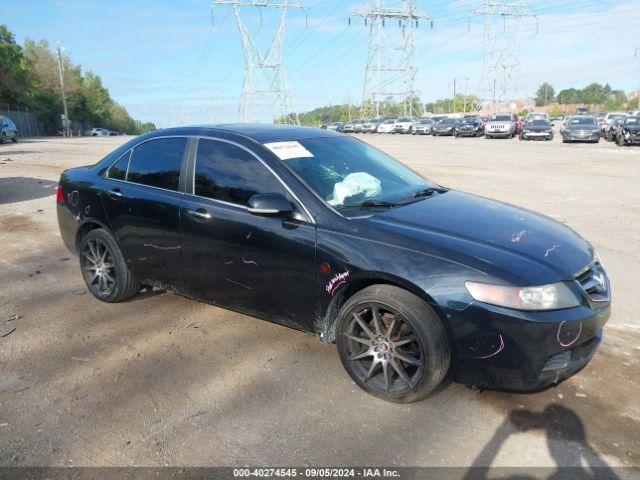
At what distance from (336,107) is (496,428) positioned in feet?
478

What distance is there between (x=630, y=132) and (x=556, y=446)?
2702cm

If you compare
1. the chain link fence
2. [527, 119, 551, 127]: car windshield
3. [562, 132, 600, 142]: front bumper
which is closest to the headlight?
[562, 132, 600, 142]: front bumper

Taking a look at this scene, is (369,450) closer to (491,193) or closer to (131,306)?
(131,306)

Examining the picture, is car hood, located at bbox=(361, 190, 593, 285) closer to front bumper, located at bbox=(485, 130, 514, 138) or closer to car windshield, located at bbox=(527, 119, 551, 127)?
car windshield, located at bbox=(527, 119, 551, 127)

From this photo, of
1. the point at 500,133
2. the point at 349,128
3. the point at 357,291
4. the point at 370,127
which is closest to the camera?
the point at 357,291

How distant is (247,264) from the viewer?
3709 mm

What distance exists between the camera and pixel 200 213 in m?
3.96

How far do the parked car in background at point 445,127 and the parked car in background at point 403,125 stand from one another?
7.04 meters

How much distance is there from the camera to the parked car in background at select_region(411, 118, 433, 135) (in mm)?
45441

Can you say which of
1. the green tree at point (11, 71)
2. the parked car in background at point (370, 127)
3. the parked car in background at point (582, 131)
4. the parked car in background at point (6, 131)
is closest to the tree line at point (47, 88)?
the green tree at point (11, 71)

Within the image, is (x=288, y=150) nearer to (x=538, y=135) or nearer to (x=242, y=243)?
(x=242, y=243)

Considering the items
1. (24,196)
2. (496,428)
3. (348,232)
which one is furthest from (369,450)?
(24,196)

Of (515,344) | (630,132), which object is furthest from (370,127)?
(515,344)

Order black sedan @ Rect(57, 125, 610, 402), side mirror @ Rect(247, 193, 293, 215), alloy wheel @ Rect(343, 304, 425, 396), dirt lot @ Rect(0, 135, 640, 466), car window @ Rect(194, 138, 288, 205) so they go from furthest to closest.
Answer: car window @ Rect(194, 138, 288, 205) → side mirror @ Rect(247, 193, 293, 215) → alloy wheel @ Rect(343, 304, 425, 396) → black sedan @ Rect(57, 125, 610, 402) → dirt lot @ Rect(0, 135, 640, 466)
